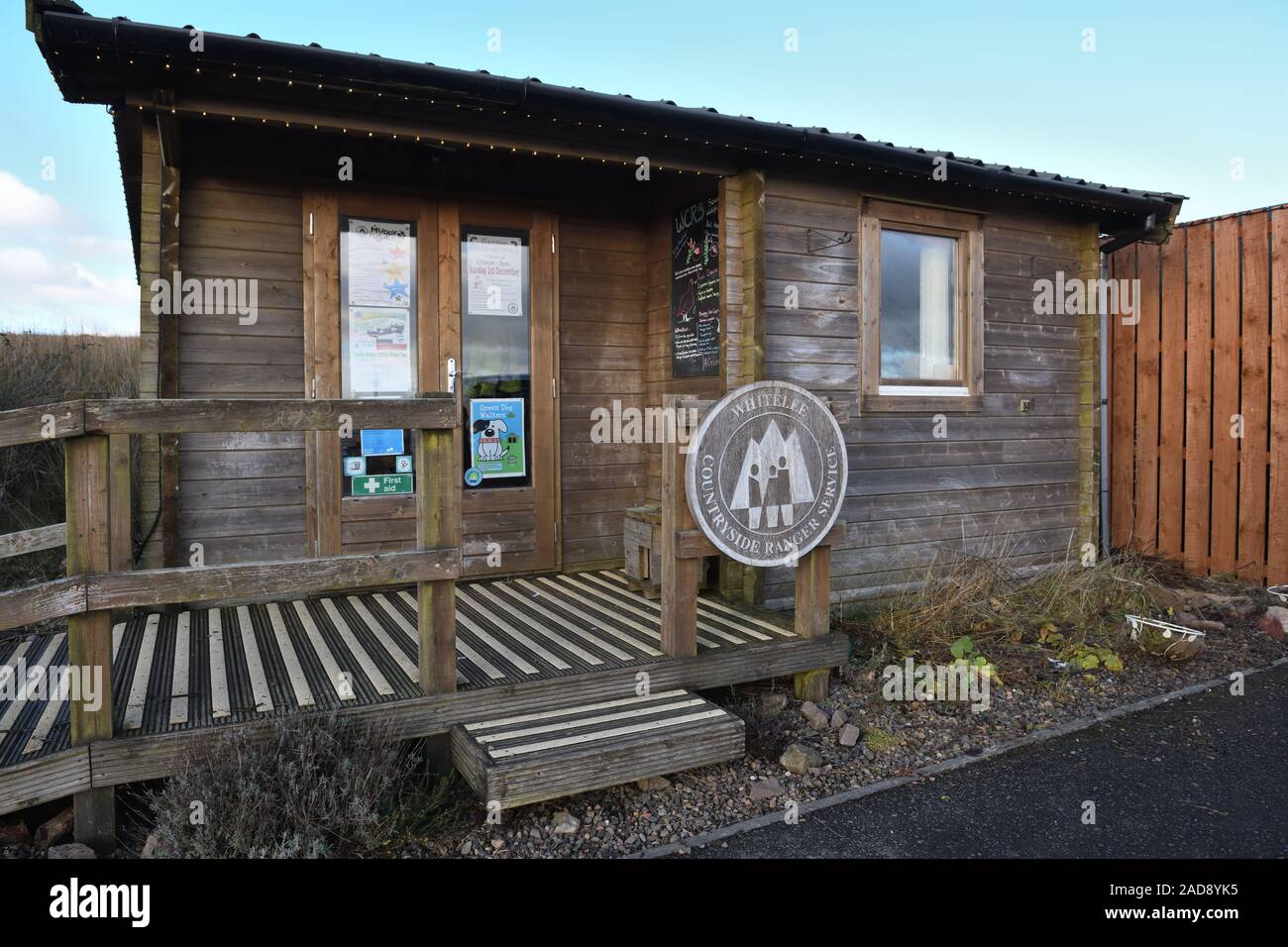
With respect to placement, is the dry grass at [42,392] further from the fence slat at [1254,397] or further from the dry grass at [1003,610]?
the fence slat at [1254,397]

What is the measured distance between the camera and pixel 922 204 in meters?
6.21

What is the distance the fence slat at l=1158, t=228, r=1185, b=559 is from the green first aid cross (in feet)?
22.3

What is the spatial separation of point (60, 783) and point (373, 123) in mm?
3374

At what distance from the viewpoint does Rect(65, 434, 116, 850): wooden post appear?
2988mm

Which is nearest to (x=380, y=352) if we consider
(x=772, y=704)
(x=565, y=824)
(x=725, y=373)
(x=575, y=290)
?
(x=575, y=290)

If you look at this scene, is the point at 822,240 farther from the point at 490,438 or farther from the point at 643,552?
the point at 490,438

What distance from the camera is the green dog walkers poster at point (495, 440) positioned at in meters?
5.89

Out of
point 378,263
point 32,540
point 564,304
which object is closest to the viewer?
point 32,540

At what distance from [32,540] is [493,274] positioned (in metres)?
3.41

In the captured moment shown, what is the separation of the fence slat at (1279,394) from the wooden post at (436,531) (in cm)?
699

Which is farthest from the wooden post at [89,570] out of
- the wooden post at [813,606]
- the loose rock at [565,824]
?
the wooden post at [813,606]

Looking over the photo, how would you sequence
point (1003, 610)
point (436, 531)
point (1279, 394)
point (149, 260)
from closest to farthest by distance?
point (436, 531) < point (149, 260) < point (1003, 610) < point (1279, 394)

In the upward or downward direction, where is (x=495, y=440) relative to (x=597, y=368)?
downward

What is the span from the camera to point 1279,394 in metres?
6.92
